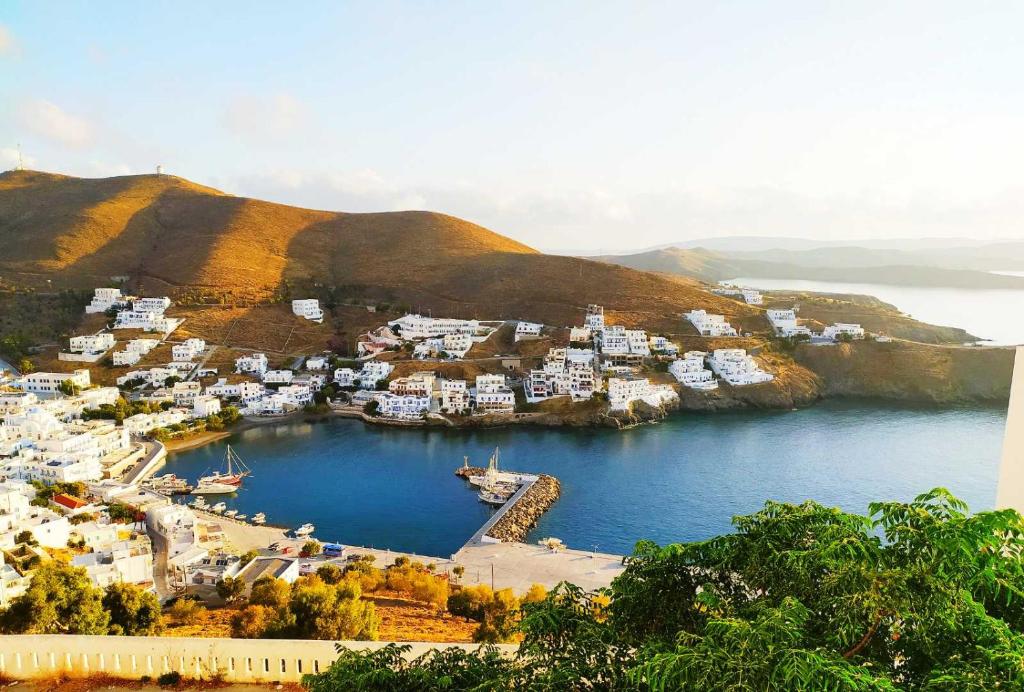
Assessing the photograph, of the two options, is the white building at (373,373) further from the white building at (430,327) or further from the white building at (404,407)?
the white building at (430,327)

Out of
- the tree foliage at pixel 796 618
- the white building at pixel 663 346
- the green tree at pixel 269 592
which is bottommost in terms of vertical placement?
the green tree at pixel 269 592

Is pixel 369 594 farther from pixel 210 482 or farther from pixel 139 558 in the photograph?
pixel 210 482

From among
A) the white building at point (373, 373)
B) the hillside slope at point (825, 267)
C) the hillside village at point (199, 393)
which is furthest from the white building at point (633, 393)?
the white building at point (373, 373)

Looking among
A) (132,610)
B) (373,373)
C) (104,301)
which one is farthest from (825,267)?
(132,610)

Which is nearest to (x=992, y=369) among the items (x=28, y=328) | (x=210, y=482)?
(x=210, y=482)

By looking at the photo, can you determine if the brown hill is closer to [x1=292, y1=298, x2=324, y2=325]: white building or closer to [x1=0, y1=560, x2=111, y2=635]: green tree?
[x1=292, y1=298, x2=324, y2=325]: white building

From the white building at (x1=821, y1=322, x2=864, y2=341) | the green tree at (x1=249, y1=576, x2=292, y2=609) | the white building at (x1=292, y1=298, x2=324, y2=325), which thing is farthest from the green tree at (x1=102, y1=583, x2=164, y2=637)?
the white building at (x1=821, y1=322, x2=864, y2=341)

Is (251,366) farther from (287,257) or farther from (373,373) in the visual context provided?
(287,257)
